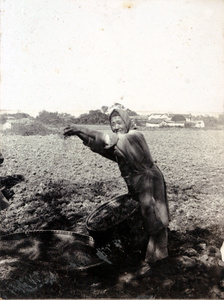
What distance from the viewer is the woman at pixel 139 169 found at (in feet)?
11.2

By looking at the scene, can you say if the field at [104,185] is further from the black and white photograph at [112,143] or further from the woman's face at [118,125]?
the woman's face at [118,125]

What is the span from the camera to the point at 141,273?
3.37 m

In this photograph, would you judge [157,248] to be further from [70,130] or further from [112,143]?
[70,130]

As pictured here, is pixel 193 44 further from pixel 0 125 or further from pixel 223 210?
pixel 0 125

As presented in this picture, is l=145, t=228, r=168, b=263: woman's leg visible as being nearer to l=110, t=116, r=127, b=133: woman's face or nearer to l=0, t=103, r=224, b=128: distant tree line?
l=110, t=116, r=127, b=133: woman's face

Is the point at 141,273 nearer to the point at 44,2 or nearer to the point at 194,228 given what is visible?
the point at 194,228

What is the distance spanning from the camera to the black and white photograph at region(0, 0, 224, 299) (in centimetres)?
343

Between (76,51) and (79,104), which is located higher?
(76,51)

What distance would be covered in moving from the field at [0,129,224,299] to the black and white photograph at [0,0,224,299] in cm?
1

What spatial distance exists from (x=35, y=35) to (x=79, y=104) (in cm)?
91

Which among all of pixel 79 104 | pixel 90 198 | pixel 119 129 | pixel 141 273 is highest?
pixel 79 104

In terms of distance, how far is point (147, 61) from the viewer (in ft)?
11.6

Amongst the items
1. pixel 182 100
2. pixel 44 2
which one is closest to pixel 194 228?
pixel 182 100

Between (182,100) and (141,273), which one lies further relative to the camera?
(182,100)
